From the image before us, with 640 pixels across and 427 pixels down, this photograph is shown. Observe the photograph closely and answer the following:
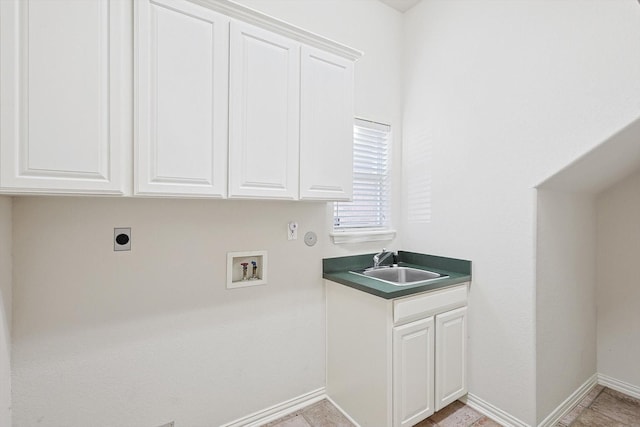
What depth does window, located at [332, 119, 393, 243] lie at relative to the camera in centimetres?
234

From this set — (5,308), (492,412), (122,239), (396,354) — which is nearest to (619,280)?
(492,412)

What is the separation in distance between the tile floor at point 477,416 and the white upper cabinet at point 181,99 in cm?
158

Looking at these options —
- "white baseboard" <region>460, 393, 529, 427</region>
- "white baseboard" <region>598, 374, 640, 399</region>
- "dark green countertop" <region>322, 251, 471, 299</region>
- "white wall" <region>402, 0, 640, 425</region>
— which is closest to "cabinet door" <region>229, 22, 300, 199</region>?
"dark green countertop" <region>322, 251, 471, 299</region>

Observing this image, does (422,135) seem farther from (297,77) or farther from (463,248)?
(297,77)

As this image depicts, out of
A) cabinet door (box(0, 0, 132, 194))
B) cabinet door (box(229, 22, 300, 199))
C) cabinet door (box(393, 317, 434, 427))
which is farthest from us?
cabinet door (box(393, 317, 434, 427))

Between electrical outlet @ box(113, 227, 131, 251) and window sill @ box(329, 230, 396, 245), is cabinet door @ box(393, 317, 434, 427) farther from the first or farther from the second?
electrical outlet @ box(113, 227, 131, 251)

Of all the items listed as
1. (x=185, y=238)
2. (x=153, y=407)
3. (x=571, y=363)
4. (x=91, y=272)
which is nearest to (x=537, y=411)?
(x=571, y=363)

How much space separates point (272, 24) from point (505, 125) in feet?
5.05

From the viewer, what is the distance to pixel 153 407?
1581 mm

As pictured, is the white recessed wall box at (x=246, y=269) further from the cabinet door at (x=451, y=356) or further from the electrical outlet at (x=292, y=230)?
the cabinet door at (x=451, y=356)

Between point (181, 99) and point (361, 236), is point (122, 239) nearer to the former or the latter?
point (181, 99)

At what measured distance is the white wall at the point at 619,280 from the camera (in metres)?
2.16

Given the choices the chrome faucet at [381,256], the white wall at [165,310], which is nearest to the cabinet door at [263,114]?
the white wall at [165,310]

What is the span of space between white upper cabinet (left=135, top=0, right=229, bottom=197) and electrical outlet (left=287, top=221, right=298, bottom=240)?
2.11ft
